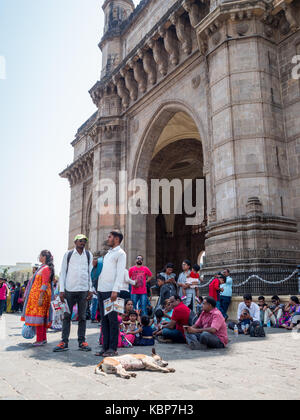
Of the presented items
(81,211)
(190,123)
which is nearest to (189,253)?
(81,211)

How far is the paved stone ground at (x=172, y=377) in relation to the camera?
107 inches

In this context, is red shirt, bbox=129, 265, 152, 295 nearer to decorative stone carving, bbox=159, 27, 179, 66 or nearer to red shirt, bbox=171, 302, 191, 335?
red shirt, bbox=171, 302, 191, 335

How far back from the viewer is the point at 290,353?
187 inches

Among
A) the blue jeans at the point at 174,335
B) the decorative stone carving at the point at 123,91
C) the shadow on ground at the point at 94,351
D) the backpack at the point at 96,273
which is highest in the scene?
the decorative stone carving at the point at 123,91

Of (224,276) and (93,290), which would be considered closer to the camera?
(93,290)

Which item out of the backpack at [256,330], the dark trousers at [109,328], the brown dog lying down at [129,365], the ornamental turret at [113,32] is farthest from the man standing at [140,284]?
the ornamental turret at [113,32]

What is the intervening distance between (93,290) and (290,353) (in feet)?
9.60

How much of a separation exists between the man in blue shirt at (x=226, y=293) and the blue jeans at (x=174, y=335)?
3005mm

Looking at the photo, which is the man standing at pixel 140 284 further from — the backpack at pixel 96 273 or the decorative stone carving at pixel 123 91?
the decorative stone carving at pixel 123 91

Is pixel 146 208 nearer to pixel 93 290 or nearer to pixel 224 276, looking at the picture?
pixel 224 276

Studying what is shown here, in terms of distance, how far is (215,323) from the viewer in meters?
5.30

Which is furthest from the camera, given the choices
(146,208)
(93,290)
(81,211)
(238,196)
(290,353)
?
(81,211)

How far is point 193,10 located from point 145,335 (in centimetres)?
1171

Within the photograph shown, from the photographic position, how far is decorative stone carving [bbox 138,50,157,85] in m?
15.7
